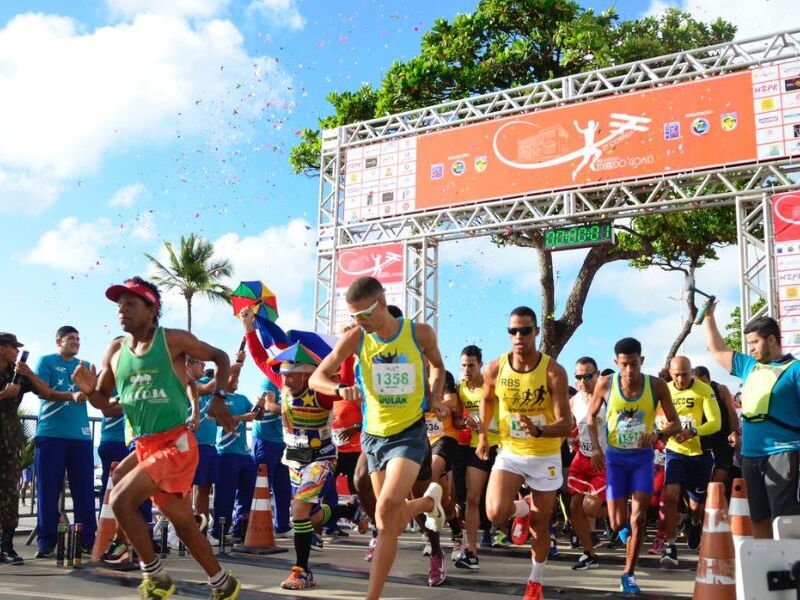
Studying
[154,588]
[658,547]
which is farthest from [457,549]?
[154,588]

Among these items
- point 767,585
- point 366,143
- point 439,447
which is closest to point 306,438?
point 439,447

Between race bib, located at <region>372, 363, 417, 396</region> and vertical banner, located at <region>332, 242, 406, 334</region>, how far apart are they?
1138cm

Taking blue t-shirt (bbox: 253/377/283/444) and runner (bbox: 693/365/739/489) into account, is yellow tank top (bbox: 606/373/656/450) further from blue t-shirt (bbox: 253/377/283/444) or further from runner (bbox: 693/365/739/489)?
blue t-shirt (bbox: 253/377/283/444)

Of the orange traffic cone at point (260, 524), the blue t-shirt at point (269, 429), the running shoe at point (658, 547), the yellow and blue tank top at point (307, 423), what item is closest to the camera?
the yellow and blue tank top at point (307, 423)

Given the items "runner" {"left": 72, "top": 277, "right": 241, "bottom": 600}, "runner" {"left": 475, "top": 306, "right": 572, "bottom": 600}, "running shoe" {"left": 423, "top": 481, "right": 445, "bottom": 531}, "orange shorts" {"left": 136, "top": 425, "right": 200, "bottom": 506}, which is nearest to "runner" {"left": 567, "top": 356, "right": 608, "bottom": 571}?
"running shoe" {"left": 423, "top": 481, "right": 445, "bottom": 531}

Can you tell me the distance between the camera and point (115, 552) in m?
7.51

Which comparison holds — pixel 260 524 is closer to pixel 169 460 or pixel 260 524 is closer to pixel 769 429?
pixel 169 460

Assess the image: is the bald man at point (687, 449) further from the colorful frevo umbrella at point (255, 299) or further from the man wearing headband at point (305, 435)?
the colorful frevo umbrella at point (255, 299)

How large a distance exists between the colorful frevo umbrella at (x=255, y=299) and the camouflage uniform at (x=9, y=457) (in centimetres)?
207

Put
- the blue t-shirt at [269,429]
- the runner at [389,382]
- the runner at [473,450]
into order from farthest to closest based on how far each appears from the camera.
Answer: the blue t-shirt at [269,429]
the runner at [473,450]
the runner at [389,382]

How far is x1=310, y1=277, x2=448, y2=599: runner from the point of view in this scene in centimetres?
543

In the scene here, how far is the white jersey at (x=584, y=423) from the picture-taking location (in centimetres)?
898

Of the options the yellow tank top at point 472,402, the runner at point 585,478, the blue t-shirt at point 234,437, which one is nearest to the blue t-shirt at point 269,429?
the blue t-shirt at point 234,437

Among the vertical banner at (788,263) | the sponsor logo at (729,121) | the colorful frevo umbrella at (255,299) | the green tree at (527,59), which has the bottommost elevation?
the colorful frevo umbrella at (255,299)
